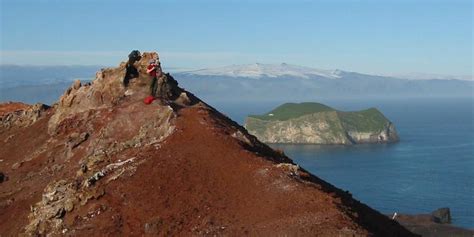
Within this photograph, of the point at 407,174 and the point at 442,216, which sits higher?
the point at 442,216

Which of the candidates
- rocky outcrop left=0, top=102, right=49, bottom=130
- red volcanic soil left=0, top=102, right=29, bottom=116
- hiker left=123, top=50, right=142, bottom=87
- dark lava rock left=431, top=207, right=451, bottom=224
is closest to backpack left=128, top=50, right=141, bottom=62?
hiker left=123, top=50, right=142, bottom=87

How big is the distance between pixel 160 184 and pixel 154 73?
38.9ft

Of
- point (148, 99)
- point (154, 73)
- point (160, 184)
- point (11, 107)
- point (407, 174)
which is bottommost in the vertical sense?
point (407, 174)

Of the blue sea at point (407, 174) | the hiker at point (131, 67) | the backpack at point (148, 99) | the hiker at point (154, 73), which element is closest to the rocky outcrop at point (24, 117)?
the hiker at point (131, 67)

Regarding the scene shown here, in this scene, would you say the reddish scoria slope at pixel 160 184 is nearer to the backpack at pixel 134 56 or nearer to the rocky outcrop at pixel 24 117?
the backpack at pixel 134 56

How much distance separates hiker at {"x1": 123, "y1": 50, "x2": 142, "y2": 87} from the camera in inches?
1512

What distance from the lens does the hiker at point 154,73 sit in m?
37.4

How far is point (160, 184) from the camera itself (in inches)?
1099

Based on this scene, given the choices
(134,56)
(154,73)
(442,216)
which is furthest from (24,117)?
(442,216)

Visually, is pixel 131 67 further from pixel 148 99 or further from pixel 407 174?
pixel 407 174

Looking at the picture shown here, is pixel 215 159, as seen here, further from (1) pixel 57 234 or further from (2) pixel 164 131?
(1) pixel 57 234

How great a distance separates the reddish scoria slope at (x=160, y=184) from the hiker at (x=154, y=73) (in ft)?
2.16

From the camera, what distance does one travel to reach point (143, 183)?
28031 mm

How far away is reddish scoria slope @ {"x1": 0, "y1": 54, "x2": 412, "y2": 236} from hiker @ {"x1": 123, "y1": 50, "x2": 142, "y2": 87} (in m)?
0.56
